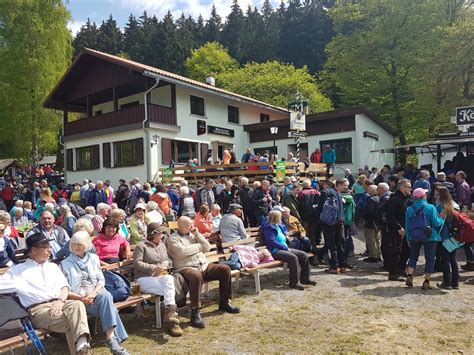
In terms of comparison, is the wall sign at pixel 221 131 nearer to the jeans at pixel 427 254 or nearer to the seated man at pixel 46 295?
the jeans at pixel 427 254

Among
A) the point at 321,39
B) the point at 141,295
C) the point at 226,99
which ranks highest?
the point at 321,39

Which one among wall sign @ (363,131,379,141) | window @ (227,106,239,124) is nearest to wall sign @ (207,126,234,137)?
window @ (227,106,239,124)

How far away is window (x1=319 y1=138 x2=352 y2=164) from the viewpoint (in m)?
21.8

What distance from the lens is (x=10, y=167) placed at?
3741cm

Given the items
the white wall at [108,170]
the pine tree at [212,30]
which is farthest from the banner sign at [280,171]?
the pine tree at [212,30]

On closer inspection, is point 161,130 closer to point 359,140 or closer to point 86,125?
point 86,125

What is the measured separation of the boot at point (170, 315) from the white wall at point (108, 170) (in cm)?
1573

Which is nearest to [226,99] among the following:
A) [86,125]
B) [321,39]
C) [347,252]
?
[86,125]

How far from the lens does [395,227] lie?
23.8ft

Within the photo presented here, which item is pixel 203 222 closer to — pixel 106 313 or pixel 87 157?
pixel 106 313

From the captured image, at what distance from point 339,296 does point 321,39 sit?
159ft

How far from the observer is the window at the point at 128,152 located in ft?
67.5

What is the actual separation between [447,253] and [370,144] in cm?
1643

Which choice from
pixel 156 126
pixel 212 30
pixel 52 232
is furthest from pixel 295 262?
pixel 212 30
